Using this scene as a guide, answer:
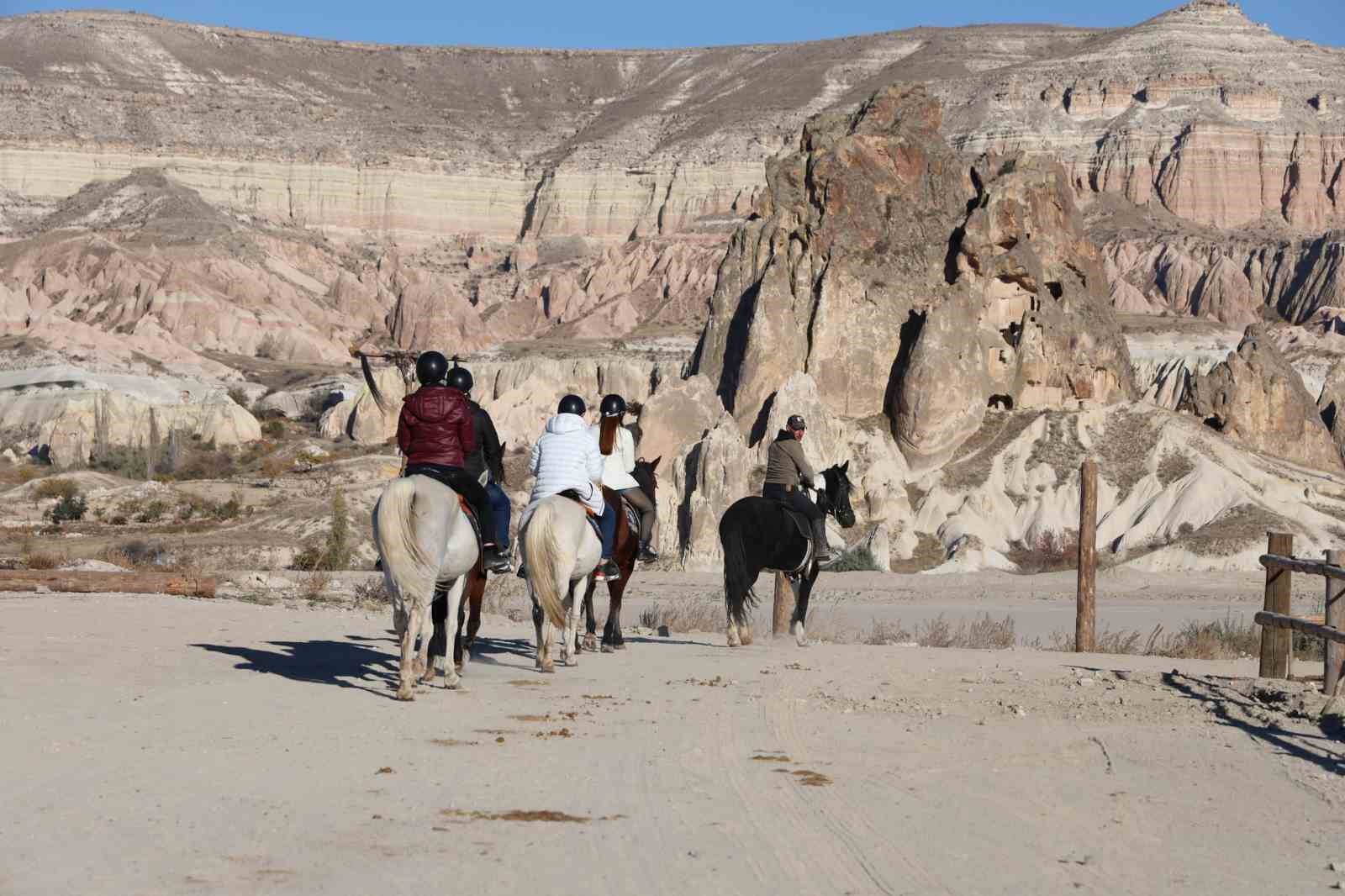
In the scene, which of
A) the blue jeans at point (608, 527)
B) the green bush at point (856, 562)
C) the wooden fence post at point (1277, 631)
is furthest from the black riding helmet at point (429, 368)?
the green bush at point (856, 562)

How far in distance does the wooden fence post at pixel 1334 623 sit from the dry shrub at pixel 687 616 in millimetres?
9954

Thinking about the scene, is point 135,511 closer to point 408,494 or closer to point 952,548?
point 952,548

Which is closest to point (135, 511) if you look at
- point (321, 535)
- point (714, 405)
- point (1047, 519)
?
point (321, 535)

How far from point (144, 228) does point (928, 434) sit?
4649 inches

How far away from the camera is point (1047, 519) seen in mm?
47812

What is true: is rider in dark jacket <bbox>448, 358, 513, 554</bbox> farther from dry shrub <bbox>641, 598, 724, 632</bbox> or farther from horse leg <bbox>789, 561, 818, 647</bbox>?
dry shrub <bbox>641, 598, 724, 632</bbox>

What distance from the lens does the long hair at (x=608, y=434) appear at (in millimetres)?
15867

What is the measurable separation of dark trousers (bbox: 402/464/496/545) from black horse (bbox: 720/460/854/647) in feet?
14.3

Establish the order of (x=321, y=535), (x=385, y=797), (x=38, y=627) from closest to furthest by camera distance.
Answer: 1. (x=385, y=797)
2. (x=38, y=627)
3. (x=321, y=535)

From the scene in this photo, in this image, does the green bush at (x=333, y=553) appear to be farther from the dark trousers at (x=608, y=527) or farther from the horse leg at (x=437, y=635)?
the horse leg at (x=437, y=635)

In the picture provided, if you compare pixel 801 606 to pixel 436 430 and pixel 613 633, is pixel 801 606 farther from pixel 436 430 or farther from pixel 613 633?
pixel 436 430

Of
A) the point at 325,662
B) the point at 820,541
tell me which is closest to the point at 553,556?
the point at 325,662

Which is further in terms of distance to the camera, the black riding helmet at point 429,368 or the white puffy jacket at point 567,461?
the white puffy jacket at point 567,461

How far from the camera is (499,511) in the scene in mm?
13867
